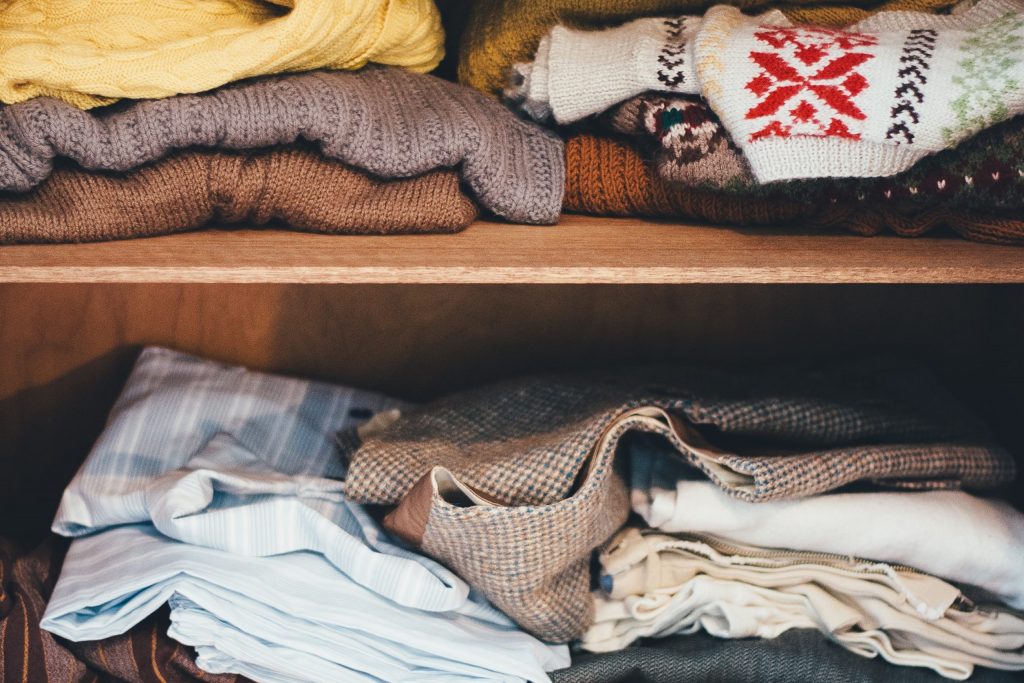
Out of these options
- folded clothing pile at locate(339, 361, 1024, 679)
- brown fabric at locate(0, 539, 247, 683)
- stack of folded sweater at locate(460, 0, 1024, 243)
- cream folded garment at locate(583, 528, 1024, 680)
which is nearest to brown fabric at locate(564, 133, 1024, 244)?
stack of folded sweater at locate(460, 0, 1024, 243)

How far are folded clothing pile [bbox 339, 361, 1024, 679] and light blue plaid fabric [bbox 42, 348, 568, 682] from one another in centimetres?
3

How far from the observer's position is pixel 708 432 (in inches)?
31.1

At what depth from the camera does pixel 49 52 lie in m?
0.57

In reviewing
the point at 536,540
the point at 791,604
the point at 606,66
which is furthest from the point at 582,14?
the point at 791,604

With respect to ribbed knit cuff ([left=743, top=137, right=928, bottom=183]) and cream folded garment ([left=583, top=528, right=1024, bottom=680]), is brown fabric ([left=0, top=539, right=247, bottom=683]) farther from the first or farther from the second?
ribbed knit cuff ([left=743, top=137, right=928, bottom=183])

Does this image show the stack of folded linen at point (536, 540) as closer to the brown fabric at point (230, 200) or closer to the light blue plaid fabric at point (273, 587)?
the light blue plaid fabric at point (273, 587)

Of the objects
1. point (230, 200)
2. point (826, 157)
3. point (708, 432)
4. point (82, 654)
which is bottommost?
point (82, 654)

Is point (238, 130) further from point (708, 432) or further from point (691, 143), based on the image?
point (708, 432)

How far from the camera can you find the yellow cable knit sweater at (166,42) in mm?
577

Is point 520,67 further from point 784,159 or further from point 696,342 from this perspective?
point 696,342

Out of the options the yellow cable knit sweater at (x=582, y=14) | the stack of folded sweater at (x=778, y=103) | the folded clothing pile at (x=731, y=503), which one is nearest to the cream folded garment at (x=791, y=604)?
the folded clothing pile at (x=731, y=503)

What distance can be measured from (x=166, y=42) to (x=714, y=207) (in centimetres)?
39

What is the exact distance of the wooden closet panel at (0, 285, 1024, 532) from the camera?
943mm

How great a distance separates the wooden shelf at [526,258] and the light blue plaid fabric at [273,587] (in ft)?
0.72
